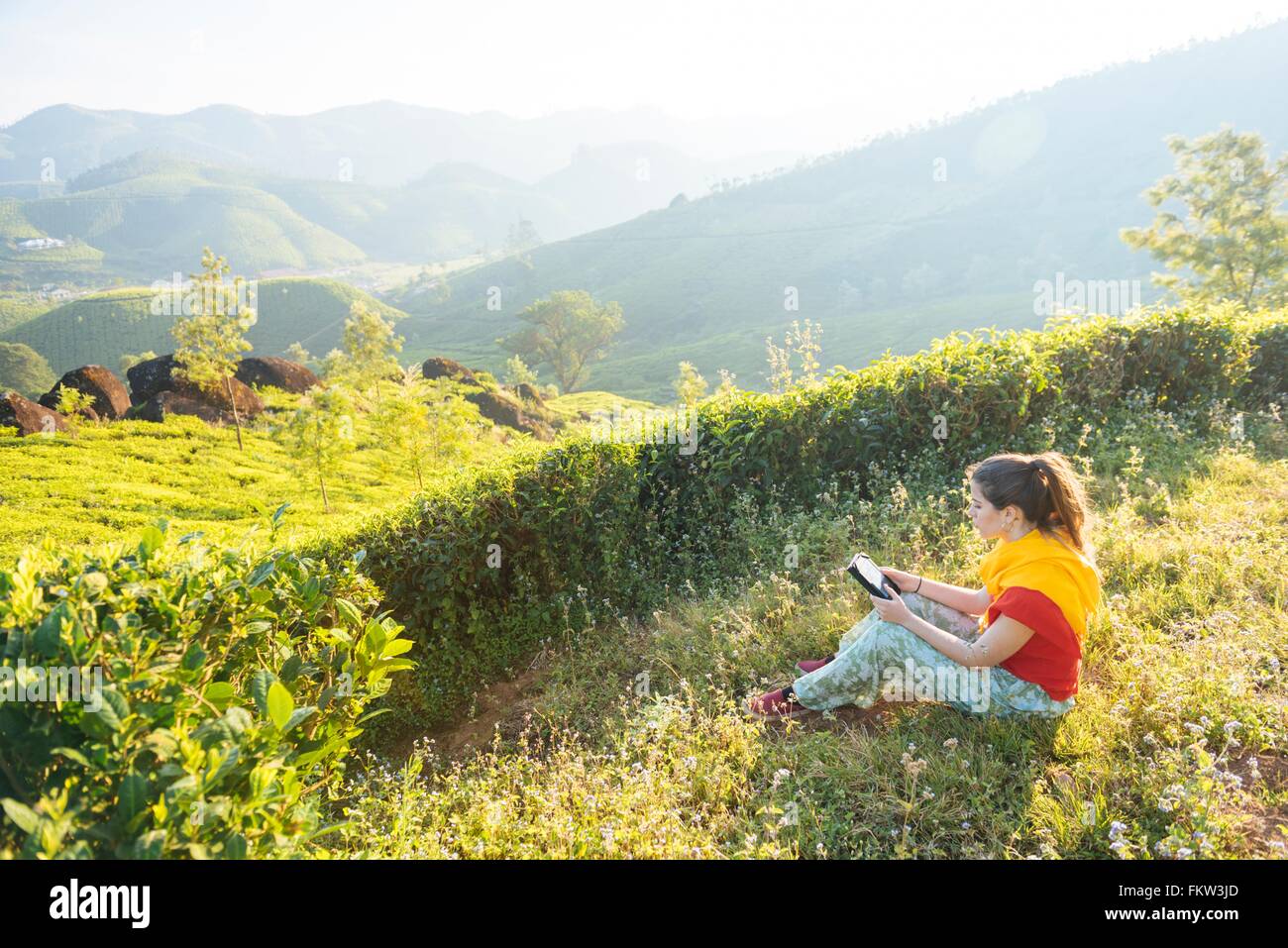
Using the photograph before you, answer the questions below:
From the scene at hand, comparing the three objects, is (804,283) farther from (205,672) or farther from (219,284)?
(205,672)

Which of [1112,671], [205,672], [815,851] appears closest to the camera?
[205,672]

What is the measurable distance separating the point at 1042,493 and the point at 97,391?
24.0 meters

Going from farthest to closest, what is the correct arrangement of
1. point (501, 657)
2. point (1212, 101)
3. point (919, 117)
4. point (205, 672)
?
point (919, 117) → point (1212, 101) → point (501, 657) → point (205, 672)

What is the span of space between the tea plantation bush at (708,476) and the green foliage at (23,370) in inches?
3925

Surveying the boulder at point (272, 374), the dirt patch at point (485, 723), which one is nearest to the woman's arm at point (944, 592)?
the dirt patch at point (485, 723)

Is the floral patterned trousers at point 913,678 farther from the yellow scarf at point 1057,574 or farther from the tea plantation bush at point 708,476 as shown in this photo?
the tea plantation bush at point 708,476

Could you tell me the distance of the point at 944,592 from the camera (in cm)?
417

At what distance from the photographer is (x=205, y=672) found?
2525 mm

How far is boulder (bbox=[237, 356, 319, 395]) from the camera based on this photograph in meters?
23.7

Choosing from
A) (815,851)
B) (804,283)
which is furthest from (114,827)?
(804,283)

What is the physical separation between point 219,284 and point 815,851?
20194 millimetres

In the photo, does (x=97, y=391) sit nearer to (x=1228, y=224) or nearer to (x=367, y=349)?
(x=367, y=349)

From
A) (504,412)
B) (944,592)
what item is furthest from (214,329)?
(944,592)
